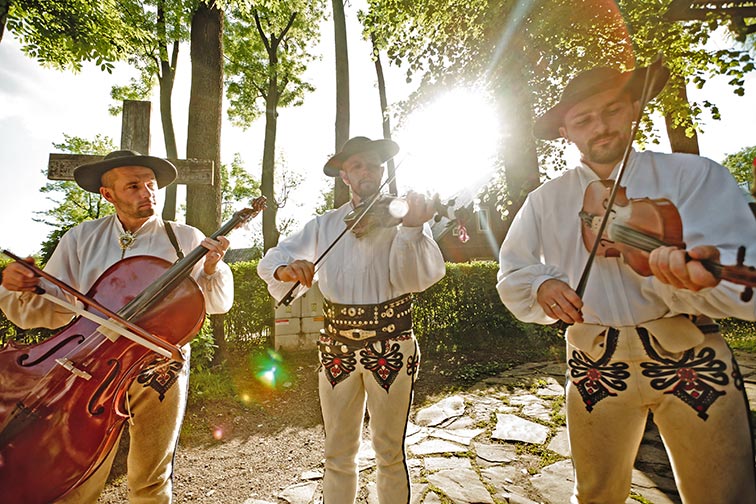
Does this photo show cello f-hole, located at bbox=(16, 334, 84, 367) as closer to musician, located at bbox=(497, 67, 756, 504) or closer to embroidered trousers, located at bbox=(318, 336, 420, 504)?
embroidered trousers, located at bbox=(318, 336, 420, 504)

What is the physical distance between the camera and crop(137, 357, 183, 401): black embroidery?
6.26 ft

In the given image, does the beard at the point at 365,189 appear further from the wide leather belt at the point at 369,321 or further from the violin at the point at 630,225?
the violin at the point at 630,225

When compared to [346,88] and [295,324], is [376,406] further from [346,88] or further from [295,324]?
[346,88]

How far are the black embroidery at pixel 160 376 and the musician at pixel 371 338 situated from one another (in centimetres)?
70

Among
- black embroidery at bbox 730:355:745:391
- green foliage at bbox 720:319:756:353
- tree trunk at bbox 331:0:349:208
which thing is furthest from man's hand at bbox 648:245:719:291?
green foliage at bbox 720:319:756:353

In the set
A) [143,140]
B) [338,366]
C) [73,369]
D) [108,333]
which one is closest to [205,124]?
[143,140]

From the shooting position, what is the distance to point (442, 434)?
389cm

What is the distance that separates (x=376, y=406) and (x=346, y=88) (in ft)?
31.8

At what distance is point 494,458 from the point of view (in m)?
3.36

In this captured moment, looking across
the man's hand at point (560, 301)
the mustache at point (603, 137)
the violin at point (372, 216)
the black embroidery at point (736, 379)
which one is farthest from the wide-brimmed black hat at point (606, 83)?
the black embroidery at point (736, 379)

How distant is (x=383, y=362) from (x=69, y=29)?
7322mm

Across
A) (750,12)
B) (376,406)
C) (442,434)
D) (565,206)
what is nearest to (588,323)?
(565,206)

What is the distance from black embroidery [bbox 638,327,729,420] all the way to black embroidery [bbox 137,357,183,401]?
2.25m

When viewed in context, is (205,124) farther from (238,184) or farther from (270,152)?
(238,184)
